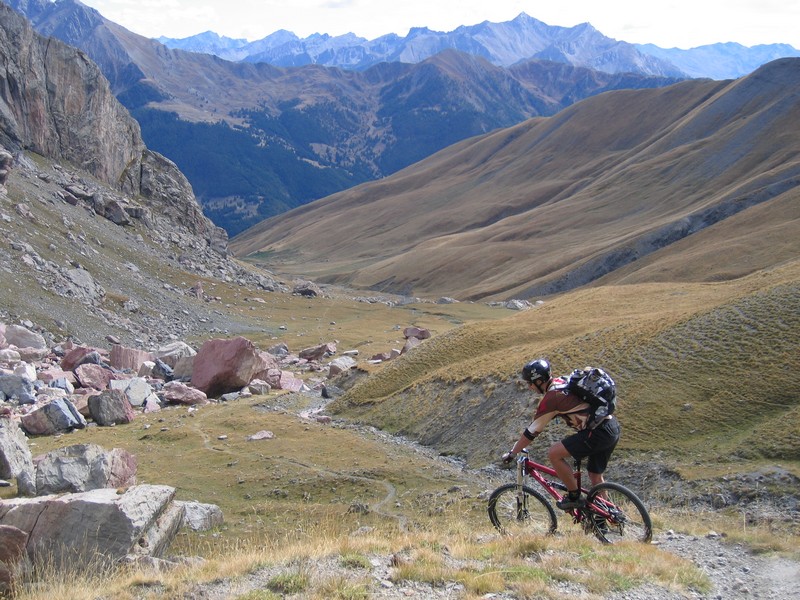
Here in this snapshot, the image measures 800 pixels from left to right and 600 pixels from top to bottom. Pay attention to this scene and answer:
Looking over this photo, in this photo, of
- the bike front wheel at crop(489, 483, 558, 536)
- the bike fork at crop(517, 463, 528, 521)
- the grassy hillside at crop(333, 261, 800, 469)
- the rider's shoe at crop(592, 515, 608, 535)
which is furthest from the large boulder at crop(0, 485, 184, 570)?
the grassy hillside at crop(333, 261, 800, 469)

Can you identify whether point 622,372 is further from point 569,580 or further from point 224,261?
point 224,261

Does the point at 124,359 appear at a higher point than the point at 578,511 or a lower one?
lower

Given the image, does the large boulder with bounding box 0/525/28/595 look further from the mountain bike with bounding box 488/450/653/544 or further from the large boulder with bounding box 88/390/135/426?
the large boulder with bounding box 88/390/135/426

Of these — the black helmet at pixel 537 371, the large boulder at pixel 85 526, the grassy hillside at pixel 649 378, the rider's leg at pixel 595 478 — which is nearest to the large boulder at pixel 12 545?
the large boulder at pixel 85 526

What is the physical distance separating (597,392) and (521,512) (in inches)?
137

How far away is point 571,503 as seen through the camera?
1493 centimetres

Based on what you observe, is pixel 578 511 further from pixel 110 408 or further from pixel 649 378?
pixel 110 408

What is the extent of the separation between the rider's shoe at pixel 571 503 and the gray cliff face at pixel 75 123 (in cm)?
11736

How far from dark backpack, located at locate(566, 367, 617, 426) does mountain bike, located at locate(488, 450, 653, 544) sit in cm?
127

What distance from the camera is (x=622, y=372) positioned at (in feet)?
116

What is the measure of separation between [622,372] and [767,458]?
972cm

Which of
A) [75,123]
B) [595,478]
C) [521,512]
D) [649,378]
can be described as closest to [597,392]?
[595,478]

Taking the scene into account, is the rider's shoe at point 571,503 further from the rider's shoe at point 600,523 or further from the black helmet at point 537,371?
the black helmet at point 537,371

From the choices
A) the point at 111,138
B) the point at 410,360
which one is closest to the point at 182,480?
the point at 410,360
